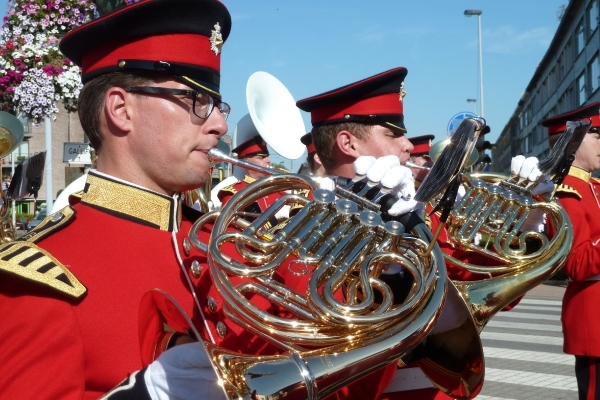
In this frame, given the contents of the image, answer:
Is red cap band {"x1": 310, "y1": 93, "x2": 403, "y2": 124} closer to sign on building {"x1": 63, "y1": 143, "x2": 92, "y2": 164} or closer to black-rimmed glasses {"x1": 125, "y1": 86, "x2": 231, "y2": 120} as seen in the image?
black-rimmed glasses {"x1": 125, "y1": 86, "x2": 231, "y2": 120}

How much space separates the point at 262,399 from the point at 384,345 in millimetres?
315

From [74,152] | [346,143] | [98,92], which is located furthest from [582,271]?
[74,152]

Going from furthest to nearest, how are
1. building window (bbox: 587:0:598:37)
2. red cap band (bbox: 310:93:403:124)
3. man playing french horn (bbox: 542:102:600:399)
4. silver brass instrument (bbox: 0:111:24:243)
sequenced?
1. building window (bbox: 587:0:598:37)
2. silver brass instrument (bbox: 0:111:24:243)
3. man playing french horn (bbox: 542:102:600:399)
4. red cap band (bbox: 310:93:403:124)

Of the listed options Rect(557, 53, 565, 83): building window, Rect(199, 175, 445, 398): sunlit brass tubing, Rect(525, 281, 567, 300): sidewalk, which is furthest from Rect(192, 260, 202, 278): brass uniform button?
Rect(557, 53, 565, 83): building window

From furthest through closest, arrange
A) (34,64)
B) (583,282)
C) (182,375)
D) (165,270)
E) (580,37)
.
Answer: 1. (580,37)
2. (34,64)
3. (583,282)
4. (165,270)
5. (182,375)

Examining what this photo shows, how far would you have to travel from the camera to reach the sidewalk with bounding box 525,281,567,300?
1313cm

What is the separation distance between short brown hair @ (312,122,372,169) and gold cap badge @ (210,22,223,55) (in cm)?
117

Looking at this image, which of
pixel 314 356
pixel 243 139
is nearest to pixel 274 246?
pixel 314 356

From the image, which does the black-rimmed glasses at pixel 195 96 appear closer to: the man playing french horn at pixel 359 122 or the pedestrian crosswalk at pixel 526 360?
the man playing french horn at pixel 359 122

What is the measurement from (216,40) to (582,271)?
8.90 ft

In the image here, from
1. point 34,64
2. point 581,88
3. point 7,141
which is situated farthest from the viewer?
point 581,88

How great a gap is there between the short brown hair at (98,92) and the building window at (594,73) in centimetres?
3331

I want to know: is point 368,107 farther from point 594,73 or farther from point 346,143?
point 594,73

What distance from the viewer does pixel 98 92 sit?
2.01m
